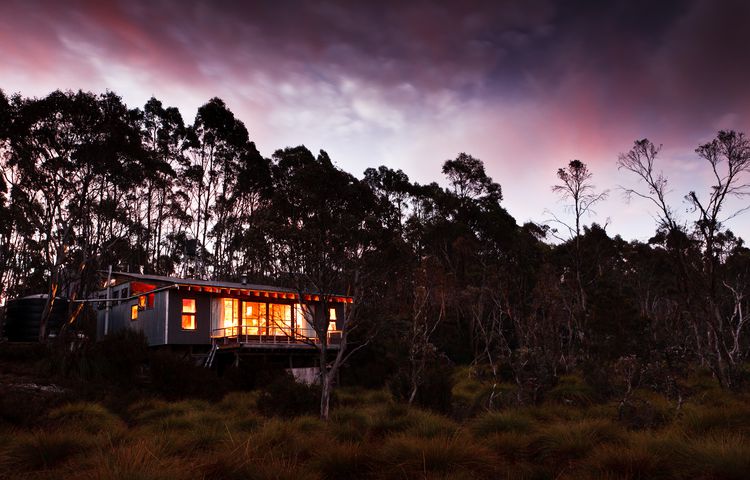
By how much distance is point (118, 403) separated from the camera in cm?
1508

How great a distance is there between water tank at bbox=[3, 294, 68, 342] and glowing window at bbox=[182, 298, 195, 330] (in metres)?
7.59

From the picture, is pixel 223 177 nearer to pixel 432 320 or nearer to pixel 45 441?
pixel 432 320

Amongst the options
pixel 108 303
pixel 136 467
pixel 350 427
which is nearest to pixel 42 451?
pixel 136 467

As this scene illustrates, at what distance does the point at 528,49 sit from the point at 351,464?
1279cm

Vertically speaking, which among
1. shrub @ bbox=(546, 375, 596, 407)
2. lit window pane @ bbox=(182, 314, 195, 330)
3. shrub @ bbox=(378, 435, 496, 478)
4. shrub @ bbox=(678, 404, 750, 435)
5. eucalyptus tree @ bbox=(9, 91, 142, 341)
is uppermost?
eucalyptus tree @ bbox=(9, 91, 142, 341)

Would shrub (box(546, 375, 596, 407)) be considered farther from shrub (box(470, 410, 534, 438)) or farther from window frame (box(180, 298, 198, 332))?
window frame (box(180, 298, 198, 332))

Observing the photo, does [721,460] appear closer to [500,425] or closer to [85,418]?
[500,425]

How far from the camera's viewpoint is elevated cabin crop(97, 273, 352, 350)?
2464 centimetres

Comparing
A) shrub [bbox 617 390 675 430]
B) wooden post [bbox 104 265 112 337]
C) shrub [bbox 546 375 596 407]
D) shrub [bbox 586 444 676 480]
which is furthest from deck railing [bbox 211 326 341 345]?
shrub [bbox 586 444 676 480]

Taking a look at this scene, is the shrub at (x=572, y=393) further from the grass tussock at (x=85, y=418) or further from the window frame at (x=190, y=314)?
the window frame at (x=190, y=314)

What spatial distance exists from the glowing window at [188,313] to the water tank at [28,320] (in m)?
7.59

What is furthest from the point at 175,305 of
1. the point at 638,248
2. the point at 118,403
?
the point at 638,248

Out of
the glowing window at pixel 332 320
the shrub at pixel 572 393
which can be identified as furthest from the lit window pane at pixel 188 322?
the shrub at pixel 572 393

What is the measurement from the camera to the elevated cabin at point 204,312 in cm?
2464
